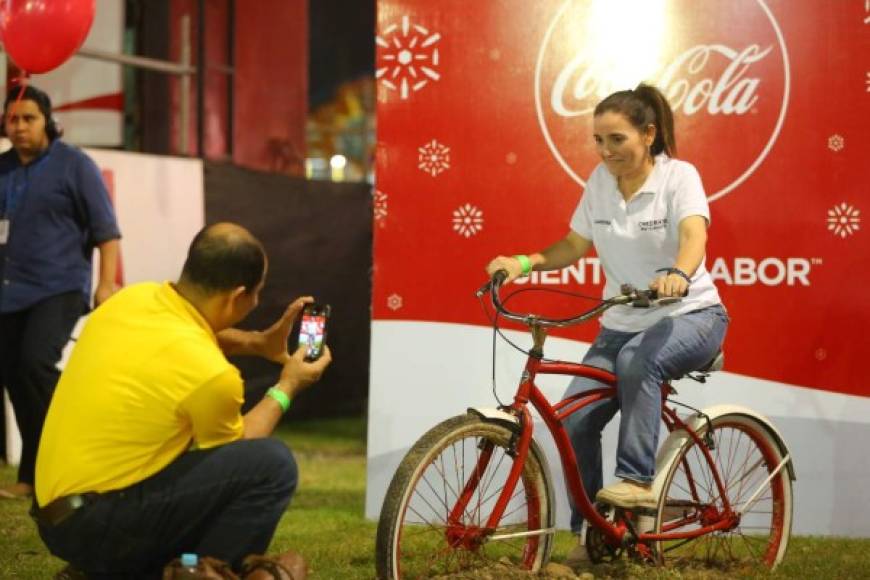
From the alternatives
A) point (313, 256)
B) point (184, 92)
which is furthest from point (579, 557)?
point (184, 92)

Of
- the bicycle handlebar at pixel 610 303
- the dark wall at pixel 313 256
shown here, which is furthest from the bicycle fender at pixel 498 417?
the dark wall at pixel 313 256

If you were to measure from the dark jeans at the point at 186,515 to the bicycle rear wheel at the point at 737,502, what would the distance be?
1.39 metres

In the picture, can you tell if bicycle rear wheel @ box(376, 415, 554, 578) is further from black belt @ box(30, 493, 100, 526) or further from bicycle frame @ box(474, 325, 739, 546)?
black belt @ box(30, 493, 100, 526)

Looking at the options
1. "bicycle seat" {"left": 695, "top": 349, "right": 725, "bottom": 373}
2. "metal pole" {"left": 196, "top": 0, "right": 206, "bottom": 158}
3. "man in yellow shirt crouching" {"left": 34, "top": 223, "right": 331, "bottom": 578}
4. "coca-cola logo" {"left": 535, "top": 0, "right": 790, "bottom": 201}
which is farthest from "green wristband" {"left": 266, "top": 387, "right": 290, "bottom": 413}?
"metal pole" {"left": 196, "top": 0, "right": 206, "bottom": 158}

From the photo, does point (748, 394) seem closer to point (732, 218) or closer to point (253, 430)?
point (732, 218)

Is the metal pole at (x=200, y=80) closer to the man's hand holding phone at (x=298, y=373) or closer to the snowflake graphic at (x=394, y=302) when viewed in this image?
the snowflake graphic at (x=394, y=302)

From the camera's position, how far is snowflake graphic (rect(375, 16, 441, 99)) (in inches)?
204

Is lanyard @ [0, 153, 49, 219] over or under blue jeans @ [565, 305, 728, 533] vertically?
over

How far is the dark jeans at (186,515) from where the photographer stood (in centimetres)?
317

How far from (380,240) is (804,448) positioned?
192 centimetres

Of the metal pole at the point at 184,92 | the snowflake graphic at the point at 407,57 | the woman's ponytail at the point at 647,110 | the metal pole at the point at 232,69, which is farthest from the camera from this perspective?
the metal pole at the point at 232,69

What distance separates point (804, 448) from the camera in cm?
505

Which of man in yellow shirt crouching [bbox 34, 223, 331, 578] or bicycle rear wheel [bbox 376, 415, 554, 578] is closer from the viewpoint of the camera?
man in yellow shirt crouching [bbox 34, 223, 331, 578]

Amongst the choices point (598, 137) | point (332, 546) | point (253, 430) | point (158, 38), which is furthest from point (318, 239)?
point (253, 430)
